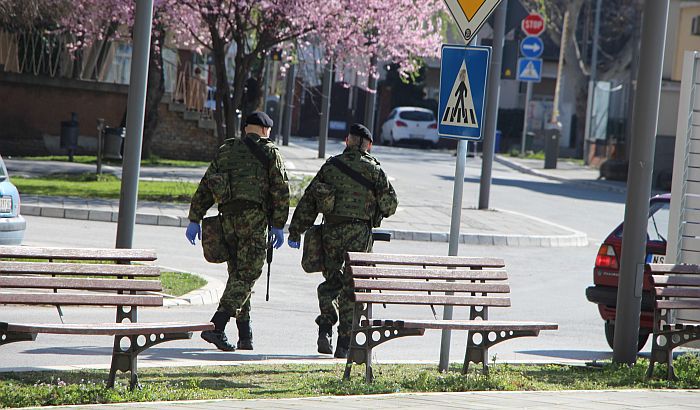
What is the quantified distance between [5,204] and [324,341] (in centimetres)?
476

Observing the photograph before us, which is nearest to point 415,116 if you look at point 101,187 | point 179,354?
point 101,187

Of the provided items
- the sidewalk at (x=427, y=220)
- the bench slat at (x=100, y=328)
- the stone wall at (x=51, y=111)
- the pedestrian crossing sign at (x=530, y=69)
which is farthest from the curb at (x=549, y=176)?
the bench slat at (x=100, y=328)

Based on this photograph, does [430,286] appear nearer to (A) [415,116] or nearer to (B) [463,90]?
(B) [463,90]

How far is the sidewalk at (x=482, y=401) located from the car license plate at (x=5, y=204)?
6748mm

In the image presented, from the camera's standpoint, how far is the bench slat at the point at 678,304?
9.02 m

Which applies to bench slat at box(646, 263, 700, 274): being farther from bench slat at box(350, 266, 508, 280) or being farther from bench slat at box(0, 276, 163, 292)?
bench slat at box(0, 276, 163, 292)

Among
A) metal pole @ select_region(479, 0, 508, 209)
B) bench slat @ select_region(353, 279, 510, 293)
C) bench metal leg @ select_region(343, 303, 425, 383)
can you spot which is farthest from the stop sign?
bench metal leg @ select_region(343, 303, 425, 383)

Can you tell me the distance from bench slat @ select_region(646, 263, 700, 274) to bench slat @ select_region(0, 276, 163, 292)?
3.59 meters

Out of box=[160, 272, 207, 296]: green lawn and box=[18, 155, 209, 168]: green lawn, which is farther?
box=[18, 155, 209, 168]: green lawn

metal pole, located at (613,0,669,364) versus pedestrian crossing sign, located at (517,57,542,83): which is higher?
pedestrian crossing sign, located at (517,57,542,83)

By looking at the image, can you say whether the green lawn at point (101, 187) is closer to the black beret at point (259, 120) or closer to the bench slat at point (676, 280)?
the black beret at point (259, 120)

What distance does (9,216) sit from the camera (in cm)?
1338

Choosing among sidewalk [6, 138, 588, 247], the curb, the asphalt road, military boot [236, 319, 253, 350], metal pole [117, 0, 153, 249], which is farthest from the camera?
the curb

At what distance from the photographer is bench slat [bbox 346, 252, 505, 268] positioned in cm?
858
